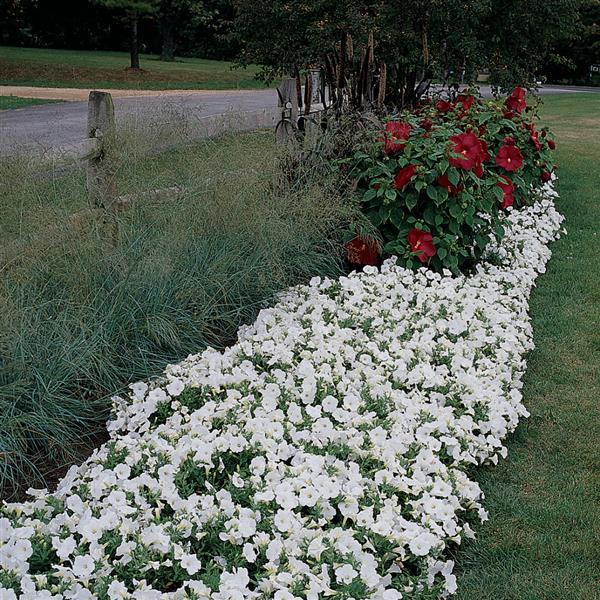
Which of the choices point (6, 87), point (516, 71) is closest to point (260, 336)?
point (516, 71)

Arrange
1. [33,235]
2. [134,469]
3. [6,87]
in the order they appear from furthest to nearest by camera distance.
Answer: [6,87] < [33,235] < [134,469]

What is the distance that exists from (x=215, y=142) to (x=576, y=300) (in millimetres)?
2662

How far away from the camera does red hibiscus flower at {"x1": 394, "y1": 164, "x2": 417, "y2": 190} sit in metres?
5.19

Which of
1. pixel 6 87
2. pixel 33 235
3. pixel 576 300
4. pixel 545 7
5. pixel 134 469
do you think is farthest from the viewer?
pixel 6 87

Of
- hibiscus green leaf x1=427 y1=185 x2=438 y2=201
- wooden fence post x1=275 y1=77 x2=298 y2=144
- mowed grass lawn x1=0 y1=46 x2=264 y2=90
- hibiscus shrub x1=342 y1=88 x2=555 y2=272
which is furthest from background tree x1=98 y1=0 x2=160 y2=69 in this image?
hibiscus green leaf x1=427 y1=185 x2=438 y2=201

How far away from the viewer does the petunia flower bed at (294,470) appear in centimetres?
237

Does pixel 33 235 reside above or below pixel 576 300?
above

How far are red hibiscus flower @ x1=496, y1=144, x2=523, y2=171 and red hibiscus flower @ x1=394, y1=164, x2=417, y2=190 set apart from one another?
53.1 inches

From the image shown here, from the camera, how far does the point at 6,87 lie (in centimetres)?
2270

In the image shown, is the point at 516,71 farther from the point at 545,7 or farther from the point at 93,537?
the point at 93,537

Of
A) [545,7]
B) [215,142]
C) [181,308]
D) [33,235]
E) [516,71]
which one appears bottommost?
[181,308]

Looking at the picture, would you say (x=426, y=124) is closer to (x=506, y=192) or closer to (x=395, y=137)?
(x=395, y=137)

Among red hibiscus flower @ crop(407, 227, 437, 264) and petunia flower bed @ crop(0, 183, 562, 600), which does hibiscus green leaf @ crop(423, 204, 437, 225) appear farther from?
petunia flower bed @ crop(0, 183, 562, 600)

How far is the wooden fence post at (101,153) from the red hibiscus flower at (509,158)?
307 centimetres
